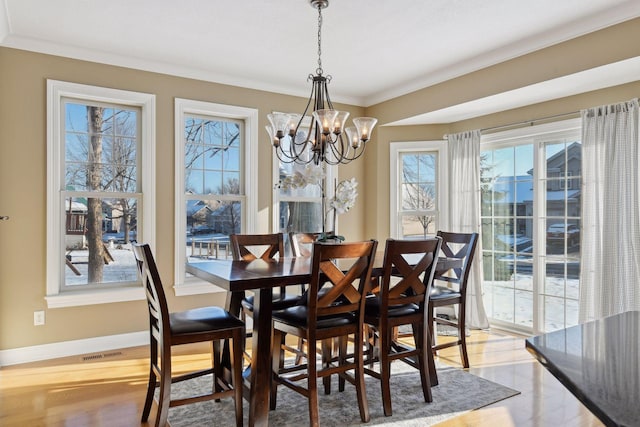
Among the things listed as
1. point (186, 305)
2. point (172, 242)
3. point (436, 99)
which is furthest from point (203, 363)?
point (436, 99)

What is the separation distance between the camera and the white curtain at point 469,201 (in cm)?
463

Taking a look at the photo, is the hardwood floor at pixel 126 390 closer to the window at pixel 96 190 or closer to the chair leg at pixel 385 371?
the chair leg at pixel 385 371

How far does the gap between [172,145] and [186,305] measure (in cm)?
160

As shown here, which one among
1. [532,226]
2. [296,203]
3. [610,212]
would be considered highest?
[296,203]

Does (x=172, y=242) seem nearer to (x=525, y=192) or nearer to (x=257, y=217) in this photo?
(x=257, y=217)

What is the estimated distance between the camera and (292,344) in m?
4.21

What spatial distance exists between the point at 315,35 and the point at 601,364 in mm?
3186

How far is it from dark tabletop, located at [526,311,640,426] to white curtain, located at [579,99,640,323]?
2.62 meters

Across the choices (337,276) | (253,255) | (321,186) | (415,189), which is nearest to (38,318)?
(253,255)

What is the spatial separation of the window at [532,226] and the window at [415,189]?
567mm

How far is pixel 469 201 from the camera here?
15.5 ft

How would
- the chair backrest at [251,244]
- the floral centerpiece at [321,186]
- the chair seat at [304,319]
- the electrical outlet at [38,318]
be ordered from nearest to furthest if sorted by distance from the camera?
the chair seat at [304,319] → the floral centerpiece at [321,186] → the chair backrest at [251,244] → the electrical outlet at [38,318]

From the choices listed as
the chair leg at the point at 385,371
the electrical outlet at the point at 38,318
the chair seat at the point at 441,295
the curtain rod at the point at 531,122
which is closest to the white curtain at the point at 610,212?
the curtain rod at the point at 531,122

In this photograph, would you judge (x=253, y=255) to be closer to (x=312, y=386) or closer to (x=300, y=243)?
(x=300, y=243)
